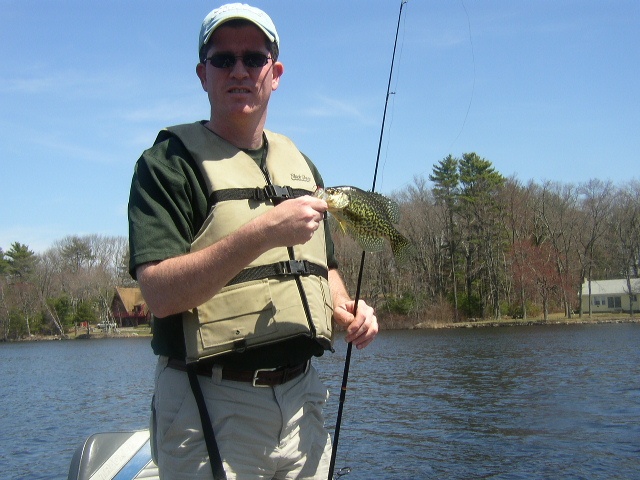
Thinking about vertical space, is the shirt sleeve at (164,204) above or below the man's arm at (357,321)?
above

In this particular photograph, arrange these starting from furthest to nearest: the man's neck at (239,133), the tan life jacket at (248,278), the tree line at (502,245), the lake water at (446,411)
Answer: the tree line at (502,245) < the lake water at (446,411) < the man's neck at (239,133) < the tan life jacket at (248,278)

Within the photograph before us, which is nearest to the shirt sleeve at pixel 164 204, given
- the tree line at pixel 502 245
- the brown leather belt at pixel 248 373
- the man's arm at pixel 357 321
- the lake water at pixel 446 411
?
the brown leather belt at pixel 248 373

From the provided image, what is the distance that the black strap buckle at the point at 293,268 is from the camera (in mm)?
2854

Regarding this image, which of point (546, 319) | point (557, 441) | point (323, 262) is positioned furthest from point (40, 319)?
point (323, 262)

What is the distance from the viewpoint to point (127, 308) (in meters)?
85.7

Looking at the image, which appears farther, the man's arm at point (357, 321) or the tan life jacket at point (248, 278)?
the man's arm at point (357, 321)

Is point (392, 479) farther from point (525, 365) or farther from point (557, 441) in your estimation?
point (525, 365)

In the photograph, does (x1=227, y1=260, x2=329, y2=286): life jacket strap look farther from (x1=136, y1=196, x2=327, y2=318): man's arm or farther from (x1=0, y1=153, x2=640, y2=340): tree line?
(x1=0, y1=153, x2=640, y2=340): tree line

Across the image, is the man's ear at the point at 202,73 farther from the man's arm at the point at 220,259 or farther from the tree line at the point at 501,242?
the tree line at the point at 501,242

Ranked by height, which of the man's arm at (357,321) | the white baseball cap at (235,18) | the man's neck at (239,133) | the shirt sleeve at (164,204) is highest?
the white baseball cap at (235,18)

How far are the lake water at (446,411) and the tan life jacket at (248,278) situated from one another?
1098 centimetres

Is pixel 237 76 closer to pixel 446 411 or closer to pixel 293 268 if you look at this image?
pixel 293 268

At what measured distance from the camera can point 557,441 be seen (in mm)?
15242

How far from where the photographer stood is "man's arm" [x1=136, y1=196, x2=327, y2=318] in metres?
2.39
